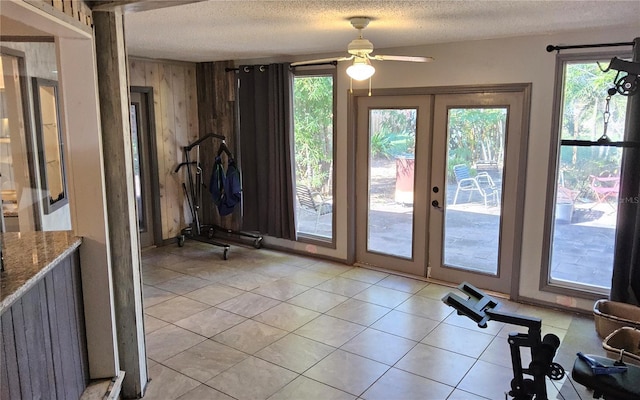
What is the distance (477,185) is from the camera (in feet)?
15.4

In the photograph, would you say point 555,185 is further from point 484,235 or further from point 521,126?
point 484,235

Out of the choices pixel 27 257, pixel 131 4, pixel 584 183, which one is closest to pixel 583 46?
pixel 584 183

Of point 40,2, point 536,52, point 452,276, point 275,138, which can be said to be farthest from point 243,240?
point 40,2

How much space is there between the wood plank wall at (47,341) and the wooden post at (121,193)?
231mm

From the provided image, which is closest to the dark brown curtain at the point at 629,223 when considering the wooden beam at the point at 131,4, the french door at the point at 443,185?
the french door at the point at 443,185

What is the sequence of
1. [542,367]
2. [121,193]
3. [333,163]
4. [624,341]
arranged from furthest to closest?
[333,163] < [624,341] < [121,193] < [542,367]

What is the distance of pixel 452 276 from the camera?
4.97m

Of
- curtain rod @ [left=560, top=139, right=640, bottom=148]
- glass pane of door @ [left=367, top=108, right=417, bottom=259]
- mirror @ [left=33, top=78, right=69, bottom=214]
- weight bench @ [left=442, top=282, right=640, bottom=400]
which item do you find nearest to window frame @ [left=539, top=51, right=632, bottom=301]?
curtain rod @ [left=560, top=139, right=640, bottom=148]

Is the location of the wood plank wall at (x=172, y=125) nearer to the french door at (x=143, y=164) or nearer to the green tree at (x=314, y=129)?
the french door at (x=143, y=164)

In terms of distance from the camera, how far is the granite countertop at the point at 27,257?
1.88 meters

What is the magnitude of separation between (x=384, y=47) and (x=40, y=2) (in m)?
3.58

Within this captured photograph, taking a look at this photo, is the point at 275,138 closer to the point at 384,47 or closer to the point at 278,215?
the point at 278,215

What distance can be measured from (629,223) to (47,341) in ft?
13.0

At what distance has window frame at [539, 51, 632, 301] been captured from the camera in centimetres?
403
